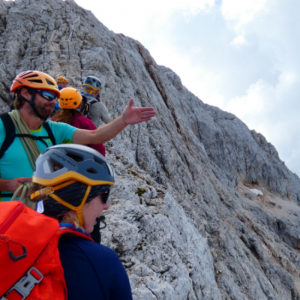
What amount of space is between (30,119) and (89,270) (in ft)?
9.17

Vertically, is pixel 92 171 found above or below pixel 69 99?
below

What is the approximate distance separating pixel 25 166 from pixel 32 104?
3.35 ft

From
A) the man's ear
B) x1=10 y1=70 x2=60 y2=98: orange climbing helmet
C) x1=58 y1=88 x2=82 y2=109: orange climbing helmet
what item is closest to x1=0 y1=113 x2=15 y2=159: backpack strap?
the man's ear

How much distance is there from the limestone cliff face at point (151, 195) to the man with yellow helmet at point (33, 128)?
2.61m

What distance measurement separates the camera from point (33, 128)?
3568 mm

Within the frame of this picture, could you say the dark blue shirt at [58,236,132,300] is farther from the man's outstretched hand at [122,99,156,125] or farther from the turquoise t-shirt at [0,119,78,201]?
the man's outstretched hand at [122,99,156,125]

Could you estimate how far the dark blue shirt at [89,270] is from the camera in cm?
159

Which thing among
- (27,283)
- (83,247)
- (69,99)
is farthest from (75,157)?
(69,99)

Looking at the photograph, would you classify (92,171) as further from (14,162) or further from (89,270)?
(14,162)

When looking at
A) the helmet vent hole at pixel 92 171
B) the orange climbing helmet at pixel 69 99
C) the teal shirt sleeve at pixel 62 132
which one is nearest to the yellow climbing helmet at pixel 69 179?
the helmet vent hole at pixel 92 171

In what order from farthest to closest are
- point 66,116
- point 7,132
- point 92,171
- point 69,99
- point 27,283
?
point 69,99 < point 66,116 < point 7,132 < point 92,171 < point 27,283

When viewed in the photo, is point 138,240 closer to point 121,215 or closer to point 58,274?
point 121,215

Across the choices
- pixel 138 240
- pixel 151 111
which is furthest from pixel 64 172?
pixel 138 240

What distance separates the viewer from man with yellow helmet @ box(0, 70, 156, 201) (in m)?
3.21
